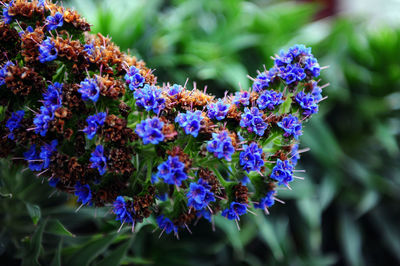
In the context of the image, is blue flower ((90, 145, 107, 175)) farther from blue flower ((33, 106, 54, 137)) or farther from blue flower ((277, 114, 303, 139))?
blue flower ((277, 114, 303, 139))

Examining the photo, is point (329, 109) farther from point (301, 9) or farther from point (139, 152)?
point (139, 152)

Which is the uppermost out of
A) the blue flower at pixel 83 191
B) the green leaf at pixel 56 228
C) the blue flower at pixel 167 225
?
the blue flower at pixel 83 191

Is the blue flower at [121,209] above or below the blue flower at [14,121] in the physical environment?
below

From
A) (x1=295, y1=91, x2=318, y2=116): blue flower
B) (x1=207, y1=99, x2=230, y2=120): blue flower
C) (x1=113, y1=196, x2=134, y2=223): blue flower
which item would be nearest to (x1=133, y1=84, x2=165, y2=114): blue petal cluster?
(x1=207, y1=99, x2=230, y2=120): blue flower

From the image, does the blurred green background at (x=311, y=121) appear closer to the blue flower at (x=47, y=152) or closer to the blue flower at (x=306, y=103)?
the blue flower at (x=47, y=152)

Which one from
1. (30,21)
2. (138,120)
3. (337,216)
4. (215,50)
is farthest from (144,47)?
(337,216)

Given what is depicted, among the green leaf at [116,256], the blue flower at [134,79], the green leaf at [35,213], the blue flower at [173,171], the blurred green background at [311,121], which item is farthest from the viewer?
the blurred green background at [311,121]

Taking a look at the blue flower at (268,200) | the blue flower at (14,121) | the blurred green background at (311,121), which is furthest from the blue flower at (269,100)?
the blurred green background at (311,121)
